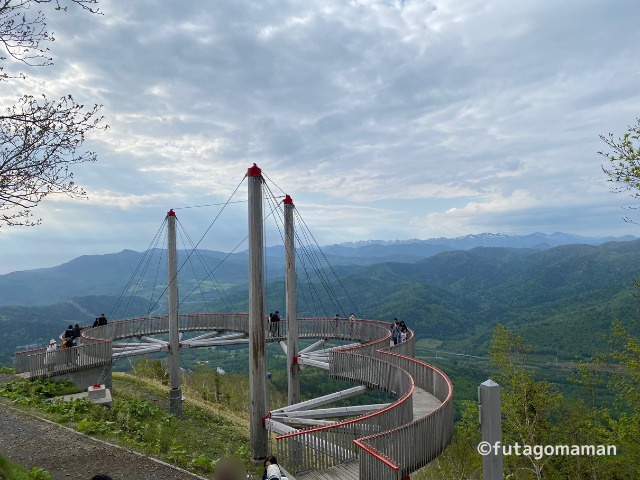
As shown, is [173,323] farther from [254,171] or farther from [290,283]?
[254,171]

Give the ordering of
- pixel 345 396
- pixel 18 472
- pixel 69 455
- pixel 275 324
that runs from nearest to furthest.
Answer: pixel 18 472, pixel 69 455, pixel 345 396, pixel 275 324

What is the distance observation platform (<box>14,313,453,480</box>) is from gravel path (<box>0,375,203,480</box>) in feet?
11.5

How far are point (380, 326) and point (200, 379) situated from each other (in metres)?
39.4

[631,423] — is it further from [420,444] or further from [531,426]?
[420,444]

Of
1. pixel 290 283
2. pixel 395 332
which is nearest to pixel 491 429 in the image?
pixel 290 283

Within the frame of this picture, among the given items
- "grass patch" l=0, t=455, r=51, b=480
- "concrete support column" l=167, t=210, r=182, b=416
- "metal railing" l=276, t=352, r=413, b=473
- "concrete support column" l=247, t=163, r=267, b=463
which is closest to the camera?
"grass patch" l=0, t=455, r=51, b=480

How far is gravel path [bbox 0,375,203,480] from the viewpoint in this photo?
33.3 feet

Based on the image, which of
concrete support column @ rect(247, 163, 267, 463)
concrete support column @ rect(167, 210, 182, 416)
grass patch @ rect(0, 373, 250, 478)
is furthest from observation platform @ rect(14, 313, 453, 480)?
grass patch @ rect(0, 373, 250, 478)

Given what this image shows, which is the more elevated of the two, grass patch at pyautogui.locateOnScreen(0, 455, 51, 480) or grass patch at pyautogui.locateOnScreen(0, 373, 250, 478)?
grass patch at pyautogui.locateOnScreen(0, 455, 51, 480)

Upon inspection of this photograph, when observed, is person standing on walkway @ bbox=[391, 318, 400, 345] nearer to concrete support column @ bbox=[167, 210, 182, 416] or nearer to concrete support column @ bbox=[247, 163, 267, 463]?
concrete support column @ bbox=[247, 163, 267, 463]

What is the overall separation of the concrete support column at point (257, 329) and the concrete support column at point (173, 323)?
1144cm

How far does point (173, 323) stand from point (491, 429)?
21451mm

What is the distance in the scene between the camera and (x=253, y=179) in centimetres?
1392

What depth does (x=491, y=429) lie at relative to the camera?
224 inches
